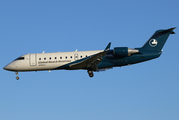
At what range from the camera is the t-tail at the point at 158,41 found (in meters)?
43.1

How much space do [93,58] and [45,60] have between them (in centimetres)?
650

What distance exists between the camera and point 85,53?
1702 inches

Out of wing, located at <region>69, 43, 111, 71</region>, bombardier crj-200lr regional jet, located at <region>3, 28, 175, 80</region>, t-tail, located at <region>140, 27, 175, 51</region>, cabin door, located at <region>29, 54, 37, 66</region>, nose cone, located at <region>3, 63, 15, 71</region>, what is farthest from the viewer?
nose cone, located at <region>3, 63, 15, 71</region>

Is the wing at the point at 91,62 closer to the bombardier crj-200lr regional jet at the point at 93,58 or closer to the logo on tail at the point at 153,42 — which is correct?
the bombardier crj-200lr regional jet at the point at 93,58

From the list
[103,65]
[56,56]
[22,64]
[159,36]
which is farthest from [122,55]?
[22,64]

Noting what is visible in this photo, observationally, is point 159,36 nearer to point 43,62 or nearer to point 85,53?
point 85,53

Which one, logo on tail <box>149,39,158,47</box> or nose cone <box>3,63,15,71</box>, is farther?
nose cone <box>3,63,15,71</box>

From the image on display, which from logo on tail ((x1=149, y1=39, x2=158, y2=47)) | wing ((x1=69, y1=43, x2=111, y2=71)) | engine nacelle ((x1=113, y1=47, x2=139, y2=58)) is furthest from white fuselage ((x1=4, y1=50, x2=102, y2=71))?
logo on tail ((x1=149, y1=39, x2=158, y2=47))

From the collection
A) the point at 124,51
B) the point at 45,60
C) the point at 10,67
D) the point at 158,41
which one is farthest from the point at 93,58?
the point at 10,67

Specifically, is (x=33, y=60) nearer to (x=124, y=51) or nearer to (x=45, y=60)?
(x=45, y=60)

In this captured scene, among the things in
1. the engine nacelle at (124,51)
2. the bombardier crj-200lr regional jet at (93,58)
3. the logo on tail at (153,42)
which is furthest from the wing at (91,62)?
the logo on tail at (153,42)

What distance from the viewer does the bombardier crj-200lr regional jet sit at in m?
41.9

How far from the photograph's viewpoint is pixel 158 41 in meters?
43.3

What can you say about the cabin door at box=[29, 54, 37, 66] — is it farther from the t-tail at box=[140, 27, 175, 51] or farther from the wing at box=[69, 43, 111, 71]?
the t-tail at box=[140, 27, 175, 51]
